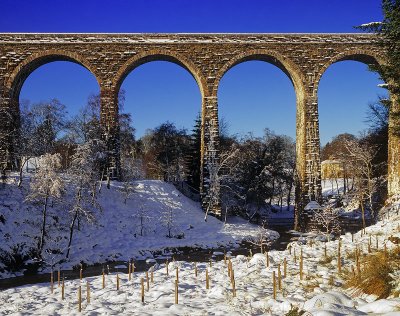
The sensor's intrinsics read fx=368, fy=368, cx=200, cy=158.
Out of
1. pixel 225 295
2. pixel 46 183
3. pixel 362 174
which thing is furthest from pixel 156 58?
pixel 225 295

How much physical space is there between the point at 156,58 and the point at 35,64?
8.70m

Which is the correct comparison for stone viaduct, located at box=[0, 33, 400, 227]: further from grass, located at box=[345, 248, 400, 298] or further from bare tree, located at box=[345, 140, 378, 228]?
grass, located at box=[345, 248, 400, 298]

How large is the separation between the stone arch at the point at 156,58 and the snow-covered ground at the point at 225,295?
15.9 metres

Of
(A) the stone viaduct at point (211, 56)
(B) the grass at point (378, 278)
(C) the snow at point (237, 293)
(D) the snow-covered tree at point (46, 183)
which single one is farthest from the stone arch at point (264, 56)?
(B) the grass at point (378, 278)

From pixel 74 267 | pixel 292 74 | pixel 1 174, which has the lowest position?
pixel 74 267

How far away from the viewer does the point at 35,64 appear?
87.1ft

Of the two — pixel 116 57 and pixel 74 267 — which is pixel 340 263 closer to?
pixel 74 267

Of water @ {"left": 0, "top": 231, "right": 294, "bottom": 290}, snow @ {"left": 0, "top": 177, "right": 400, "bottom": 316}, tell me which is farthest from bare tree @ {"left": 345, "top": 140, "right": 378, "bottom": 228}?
snow @ {"left": 0, "top": 177, "right": 400, "bottom": 316}

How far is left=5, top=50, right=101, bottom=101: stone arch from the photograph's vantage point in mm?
25734

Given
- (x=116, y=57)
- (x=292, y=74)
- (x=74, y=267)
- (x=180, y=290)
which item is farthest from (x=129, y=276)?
(x=292, y=74)

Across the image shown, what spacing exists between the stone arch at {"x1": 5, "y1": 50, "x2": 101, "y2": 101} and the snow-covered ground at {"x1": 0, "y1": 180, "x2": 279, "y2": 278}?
7.50 metres

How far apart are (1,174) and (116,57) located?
11005 mm

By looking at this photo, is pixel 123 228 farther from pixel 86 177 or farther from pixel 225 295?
pixel 225 295

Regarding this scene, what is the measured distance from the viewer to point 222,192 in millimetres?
30797
